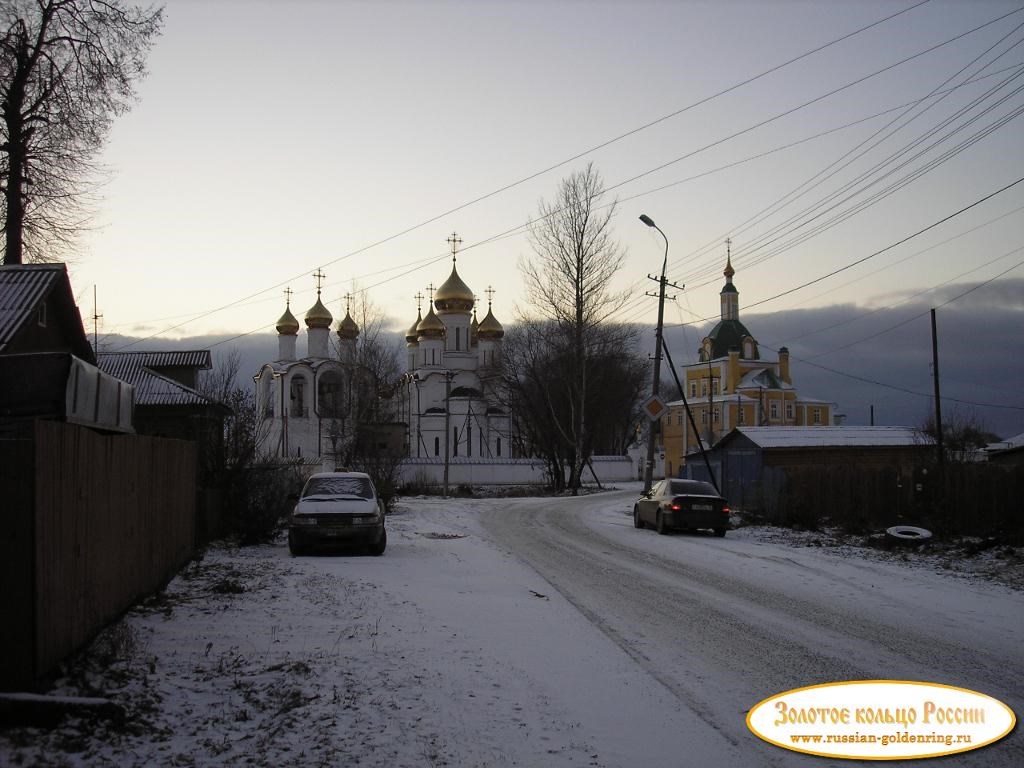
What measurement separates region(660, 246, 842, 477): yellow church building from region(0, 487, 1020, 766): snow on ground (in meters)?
Answer: 72.0

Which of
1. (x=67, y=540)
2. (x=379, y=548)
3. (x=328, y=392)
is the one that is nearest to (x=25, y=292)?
(x=379, y=548)

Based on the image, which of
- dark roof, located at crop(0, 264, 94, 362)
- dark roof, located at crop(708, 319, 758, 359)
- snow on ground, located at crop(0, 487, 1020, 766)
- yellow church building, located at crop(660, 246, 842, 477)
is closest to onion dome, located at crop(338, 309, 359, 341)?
yellow church building, located at crop(660, 246, 842, 477)

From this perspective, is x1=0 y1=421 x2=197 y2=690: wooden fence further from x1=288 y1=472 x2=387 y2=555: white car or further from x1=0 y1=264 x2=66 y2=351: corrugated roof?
x1=0 y1=264 x2=66 y2=351: corrugated roof

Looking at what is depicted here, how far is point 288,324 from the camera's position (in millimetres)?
73250

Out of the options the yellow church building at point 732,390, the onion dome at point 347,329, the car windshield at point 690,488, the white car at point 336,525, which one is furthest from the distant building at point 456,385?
the white car at point 336,525

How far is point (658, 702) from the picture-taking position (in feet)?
21.8

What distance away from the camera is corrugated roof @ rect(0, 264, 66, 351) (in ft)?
55.0

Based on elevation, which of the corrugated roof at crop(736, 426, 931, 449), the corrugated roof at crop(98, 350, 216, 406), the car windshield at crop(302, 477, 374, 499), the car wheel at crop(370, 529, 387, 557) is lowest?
the car wheel at crop(370, 529, 387, 557)

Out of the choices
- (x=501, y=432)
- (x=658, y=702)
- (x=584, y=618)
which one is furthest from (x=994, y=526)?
(x=501, y=432)

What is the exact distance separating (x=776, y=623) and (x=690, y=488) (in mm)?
12432

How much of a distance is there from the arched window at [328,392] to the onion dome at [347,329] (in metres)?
4.04

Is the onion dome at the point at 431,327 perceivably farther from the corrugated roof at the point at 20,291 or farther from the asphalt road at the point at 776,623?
the asphalt road at the point at 776,623

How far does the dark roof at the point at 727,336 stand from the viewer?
9062 centimetres

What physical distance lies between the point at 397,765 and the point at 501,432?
66.8 meters
